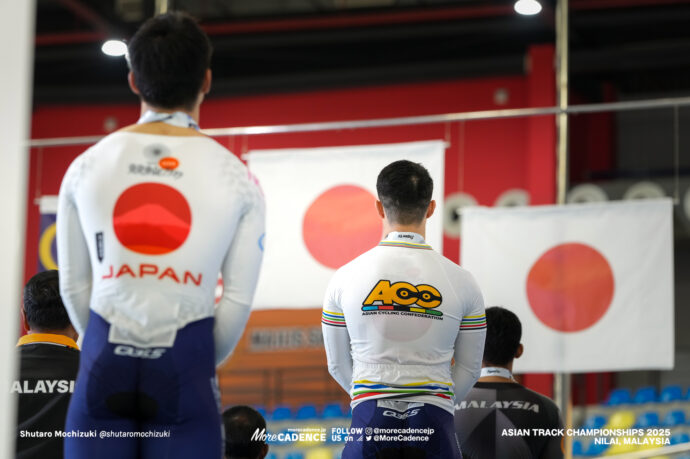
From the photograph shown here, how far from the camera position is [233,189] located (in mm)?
2008

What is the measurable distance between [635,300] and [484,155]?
14.7ft

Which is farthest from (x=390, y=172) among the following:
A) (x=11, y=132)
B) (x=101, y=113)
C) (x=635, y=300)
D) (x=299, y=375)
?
(x=101, y=113)

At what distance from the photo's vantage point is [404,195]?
2.89 meters

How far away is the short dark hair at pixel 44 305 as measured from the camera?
3.00 meters

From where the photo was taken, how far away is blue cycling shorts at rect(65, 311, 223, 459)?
1.87 meters

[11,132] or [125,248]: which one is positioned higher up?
[11,132]

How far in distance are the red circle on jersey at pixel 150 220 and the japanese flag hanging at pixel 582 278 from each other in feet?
15.6

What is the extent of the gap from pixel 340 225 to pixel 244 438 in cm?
358

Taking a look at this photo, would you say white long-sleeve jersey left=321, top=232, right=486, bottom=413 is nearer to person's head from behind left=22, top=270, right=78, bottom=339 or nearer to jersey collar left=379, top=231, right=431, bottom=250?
jersey collar left=379, top=231, right=431, bottom=250

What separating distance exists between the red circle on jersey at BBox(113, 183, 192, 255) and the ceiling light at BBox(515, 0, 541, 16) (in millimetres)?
8122

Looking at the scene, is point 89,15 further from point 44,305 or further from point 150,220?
point 150,220

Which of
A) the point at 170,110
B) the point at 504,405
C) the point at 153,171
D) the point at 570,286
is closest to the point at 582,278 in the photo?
the point at 570,286

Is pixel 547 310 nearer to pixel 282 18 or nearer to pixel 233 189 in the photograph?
pixel 233 189

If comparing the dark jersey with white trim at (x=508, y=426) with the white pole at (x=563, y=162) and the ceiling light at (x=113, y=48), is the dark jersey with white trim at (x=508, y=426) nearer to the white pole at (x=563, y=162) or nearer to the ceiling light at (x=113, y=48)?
the white pole at (x=563, y=162)
